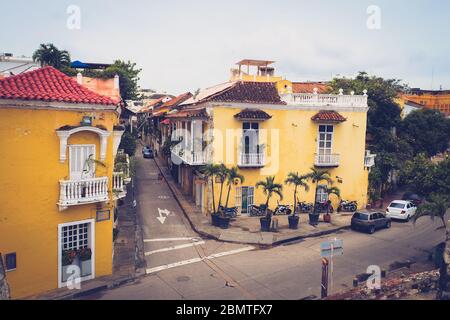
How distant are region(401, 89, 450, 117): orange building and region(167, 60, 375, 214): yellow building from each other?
4368 cm

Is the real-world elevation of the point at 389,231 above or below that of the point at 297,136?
below

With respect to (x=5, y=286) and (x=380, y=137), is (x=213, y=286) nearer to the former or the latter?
(x=5, y=286)

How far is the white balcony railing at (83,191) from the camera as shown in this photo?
15039 mm

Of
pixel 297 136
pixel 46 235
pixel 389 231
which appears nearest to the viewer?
pixel 46 235

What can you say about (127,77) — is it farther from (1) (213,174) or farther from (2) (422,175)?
(2) (422,175)

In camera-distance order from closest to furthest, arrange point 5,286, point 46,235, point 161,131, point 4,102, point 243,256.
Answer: point 5,286, point 4,102, point 46,235, point 243,256, point 161,131

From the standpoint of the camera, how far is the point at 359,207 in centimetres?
2989

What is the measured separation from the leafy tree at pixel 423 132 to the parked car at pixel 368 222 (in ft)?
47.8

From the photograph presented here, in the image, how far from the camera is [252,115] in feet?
84.5

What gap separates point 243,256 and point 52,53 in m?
17.9

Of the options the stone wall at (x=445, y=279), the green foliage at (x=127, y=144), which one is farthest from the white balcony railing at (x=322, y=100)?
the stone wall at (x=445, y=279)

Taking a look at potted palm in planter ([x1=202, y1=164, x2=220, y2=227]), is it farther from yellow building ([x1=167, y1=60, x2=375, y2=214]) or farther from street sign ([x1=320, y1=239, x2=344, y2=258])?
street sign ([x1=320, y1=239, x2=344, y2=258])
